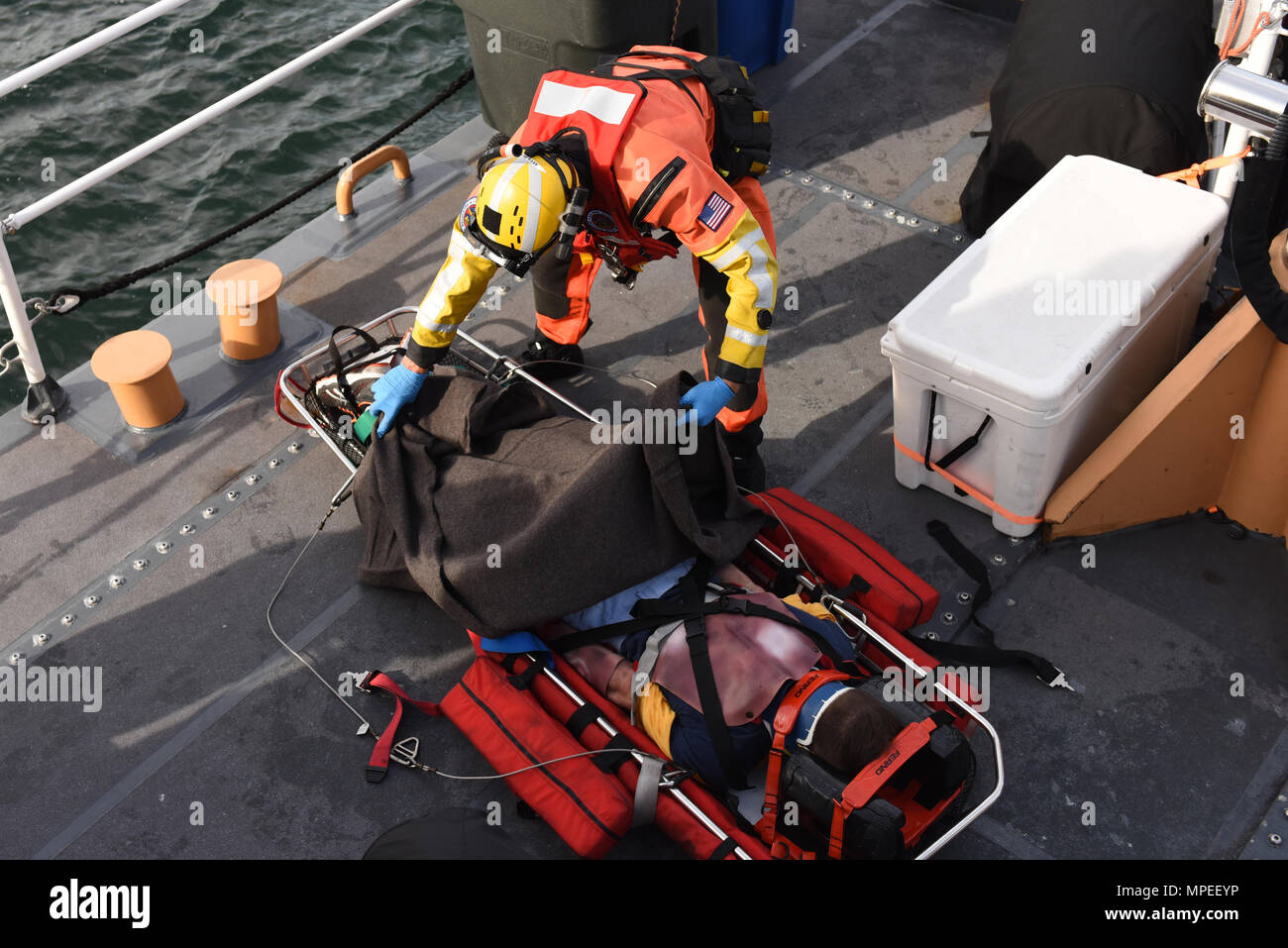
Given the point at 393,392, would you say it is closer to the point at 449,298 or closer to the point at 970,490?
the point at 449,298

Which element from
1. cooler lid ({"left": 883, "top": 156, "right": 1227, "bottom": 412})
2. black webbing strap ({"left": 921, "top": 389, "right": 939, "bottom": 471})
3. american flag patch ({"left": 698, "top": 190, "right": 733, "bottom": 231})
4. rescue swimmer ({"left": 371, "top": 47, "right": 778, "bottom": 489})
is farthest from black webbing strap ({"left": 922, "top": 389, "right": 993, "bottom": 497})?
american flag patch ({"left": 698, "top": 190, "right": 733, "bottom": 231})

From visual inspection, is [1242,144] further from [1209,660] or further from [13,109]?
[13,109]

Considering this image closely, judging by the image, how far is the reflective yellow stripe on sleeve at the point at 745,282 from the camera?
3.85 m

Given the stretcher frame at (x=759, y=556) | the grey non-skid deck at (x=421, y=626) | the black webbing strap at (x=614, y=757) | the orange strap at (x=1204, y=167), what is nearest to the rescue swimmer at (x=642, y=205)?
the stretcher frame at (x=759, y=556)

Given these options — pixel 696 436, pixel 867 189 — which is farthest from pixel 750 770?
pixel 867 189

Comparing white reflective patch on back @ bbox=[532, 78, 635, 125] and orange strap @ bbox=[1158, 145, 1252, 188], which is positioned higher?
white reflective patch on back @ bbox=[532, 78, 635, 125]

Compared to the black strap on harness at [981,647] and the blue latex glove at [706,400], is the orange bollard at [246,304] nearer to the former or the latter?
the blue latex glove at [706,400]

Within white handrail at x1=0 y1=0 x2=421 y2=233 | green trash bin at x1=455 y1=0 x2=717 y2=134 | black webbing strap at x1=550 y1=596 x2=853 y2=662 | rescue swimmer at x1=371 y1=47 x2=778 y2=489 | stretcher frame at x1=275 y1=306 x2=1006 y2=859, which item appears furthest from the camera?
green trash bin at x1=455 y1=0 x2=717 y2=134

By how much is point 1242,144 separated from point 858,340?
1.61 meters

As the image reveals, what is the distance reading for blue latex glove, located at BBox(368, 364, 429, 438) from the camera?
3949mm

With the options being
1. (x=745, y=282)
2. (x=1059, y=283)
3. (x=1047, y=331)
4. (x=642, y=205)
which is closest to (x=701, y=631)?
(x=745, y=282)

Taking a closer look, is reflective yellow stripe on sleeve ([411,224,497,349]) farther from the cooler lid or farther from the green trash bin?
the green trash bin

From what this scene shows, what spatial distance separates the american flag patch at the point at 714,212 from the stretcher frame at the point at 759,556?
0.81m

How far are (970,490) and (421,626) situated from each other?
Result: 2024 millimetres
